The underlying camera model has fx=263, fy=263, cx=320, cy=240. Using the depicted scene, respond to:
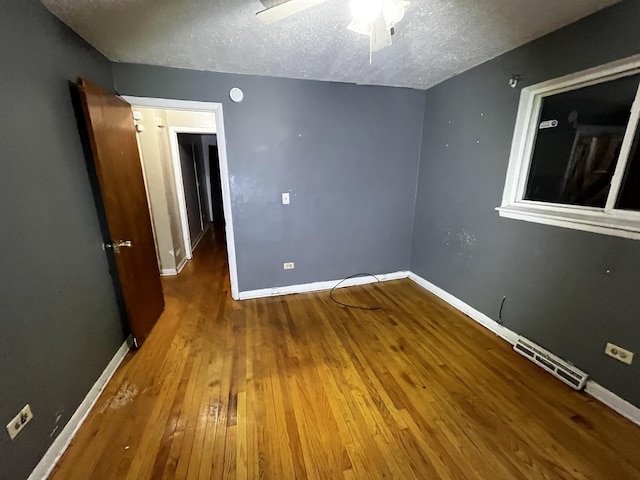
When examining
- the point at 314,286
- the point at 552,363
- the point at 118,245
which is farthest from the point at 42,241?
the point at 552,363

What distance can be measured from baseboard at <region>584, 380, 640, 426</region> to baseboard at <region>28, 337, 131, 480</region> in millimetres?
3105

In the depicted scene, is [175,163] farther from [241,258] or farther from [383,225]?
[383,225]

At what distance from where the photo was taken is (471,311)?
2641mm

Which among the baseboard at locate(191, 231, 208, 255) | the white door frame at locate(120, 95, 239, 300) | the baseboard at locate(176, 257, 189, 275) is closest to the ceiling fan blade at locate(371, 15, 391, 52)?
the white door frame at locate(120, 95, 239, 300)

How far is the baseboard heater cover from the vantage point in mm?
1749

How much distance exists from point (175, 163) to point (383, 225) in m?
3.12

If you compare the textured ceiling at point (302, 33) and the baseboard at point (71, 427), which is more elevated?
the textured ceiling at point (302, 33)

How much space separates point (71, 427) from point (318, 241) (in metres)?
2.39

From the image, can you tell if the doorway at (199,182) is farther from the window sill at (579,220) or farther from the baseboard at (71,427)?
the window sill at (579,220)

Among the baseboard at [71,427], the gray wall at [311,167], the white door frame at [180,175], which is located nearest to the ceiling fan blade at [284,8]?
the gray wall at [311,167]

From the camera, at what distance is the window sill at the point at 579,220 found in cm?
152

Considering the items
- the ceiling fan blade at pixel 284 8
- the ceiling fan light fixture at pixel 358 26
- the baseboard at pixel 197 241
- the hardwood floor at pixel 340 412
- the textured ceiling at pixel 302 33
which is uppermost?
the textured ceiling at pixel 302 33

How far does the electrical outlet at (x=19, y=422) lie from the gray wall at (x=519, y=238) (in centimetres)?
313

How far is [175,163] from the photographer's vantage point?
12.7 ft
